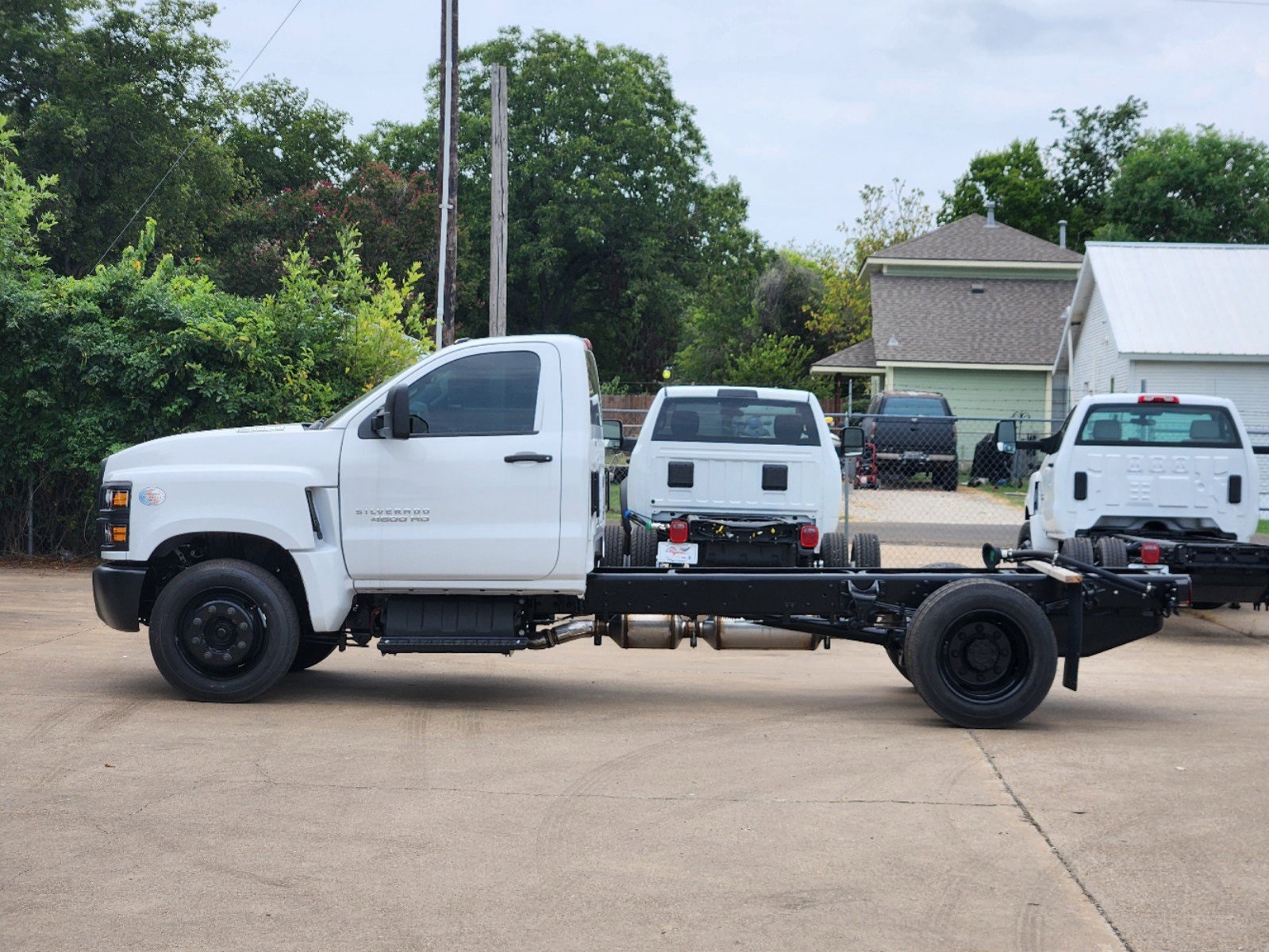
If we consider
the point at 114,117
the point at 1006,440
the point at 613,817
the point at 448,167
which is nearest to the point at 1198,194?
the point at 114,117

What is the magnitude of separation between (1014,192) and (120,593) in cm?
6665

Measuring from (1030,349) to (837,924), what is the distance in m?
35.3

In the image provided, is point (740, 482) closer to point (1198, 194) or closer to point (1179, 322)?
point (1179, 322)

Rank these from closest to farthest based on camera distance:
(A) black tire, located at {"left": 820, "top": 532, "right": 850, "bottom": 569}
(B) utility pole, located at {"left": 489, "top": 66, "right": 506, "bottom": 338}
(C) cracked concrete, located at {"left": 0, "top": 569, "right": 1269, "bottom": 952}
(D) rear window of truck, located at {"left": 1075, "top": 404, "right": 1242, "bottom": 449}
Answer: (C) cracked concrete, located at {"left": 0, "top": 569, "right": 1269, "bottom": 952} < (A) black tire, located at {"left": 820, "top": 532, "right": 850, "bottom": 569} < (D) rear window of truck, located at {"left": 1075, "top": 404, "right": 1242, "bottom": 449} < (B) utility pole, located at {"left": 489, "top": 66, "right": 506, "bottom": 338}

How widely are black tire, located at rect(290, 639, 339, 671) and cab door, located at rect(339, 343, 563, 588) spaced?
1.34 meters

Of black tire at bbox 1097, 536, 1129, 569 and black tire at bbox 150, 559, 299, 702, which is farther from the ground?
→ black tire at bbox 1097, 536, 1129, 569

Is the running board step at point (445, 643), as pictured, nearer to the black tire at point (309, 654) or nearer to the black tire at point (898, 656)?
the black tire at point (309, 654)

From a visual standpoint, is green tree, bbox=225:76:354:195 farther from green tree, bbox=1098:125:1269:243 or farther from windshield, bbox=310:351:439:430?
windshield, bbox=310:351:439:430

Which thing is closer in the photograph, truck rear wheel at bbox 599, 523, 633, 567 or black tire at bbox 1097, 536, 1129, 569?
truck rear wheel at bbox 599, 523, 633, 567

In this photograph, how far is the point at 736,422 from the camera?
42.4ft

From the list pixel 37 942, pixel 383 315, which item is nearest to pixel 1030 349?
pixel 383 315

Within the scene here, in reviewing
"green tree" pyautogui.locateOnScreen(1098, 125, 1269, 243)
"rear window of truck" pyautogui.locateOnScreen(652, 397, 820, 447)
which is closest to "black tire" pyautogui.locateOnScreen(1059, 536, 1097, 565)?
"rear window of truck" pyautogui.locateOnScreen(652, 397, 820, 447)

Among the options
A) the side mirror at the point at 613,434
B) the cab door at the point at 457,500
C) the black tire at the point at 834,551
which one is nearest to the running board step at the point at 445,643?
the cab door at the point at 457,500

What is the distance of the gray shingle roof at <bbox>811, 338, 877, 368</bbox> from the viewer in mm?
40781
